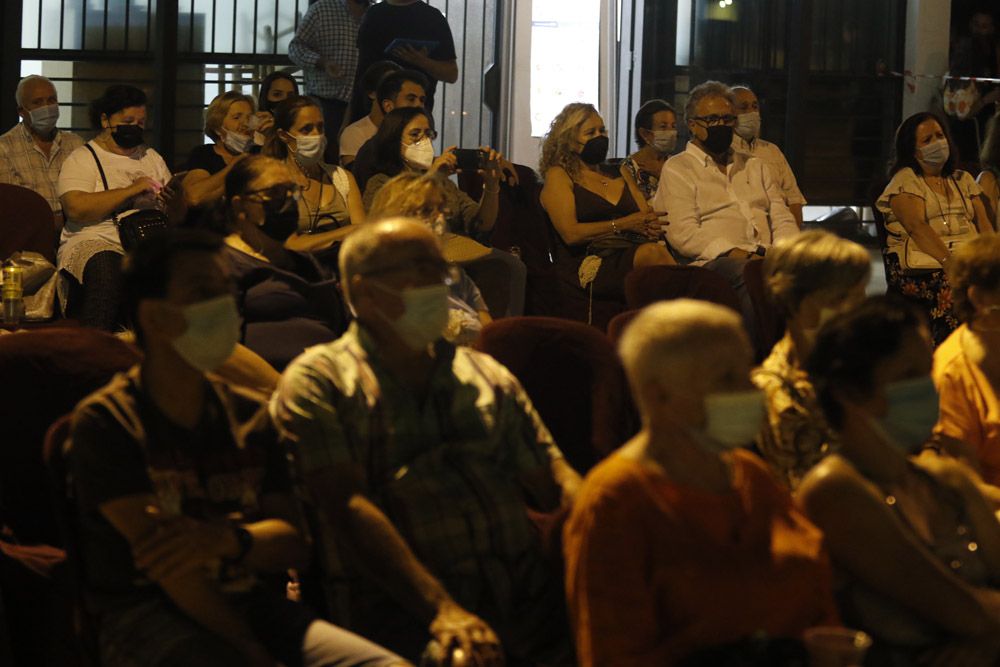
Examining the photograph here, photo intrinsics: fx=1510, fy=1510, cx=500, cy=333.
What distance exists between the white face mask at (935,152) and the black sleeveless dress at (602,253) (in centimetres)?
150

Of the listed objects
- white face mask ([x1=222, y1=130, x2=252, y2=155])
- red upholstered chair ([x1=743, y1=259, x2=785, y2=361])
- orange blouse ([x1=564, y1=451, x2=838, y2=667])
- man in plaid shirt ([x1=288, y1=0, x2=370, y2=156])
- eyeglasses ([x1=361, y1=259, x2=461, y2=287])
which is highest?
man in plaid shirt ([x1=288, y1=0, x2=370, y2=156])

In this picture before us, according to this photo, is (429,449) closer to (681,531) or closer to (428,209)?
(681,531)

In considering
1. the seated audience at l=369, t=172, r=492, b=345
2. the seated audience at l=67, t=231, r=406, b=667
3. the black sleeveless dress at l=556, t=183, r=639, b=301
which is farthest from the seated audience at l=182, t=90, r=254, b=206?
the seated audience at l=67, t=231, r=406, b=667

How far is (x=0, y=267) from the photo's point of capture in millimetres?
5414

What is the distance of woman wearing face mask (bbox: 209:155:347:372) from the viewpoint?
4289 mm

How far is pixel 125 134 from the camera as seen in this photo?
20.4ft

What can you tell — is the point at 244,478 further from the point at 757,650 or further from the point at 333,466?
the point at 757,650

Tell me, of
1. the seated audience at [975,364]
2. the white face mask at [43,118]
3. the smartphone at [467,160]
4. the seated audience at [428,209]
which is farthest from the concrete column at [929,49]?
the seated audience at [975,364]

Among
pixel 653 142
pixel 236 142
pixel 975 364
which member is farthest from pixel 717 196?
pixel 975 364

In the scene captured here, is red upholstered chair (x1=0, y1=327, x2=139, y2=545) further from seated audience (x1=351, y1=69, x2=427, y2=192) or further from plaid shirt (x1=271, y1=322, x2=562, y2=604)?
seated audience (x1=351, y1=69, x2=427, y2=192)

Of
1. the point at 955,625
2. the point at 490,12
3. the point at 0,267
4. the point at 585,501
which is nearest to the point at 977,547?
the point at 955,625

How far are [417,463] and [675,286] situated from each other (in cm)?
251

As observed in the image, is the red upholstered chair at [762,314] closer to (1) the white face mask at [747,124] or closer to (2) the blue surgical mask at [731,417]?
(1) the white face mask at [747,124]

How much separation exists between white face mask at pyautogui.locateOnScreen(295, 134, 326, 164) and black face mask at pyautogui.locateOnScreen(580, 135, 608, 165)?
4.29 feet
